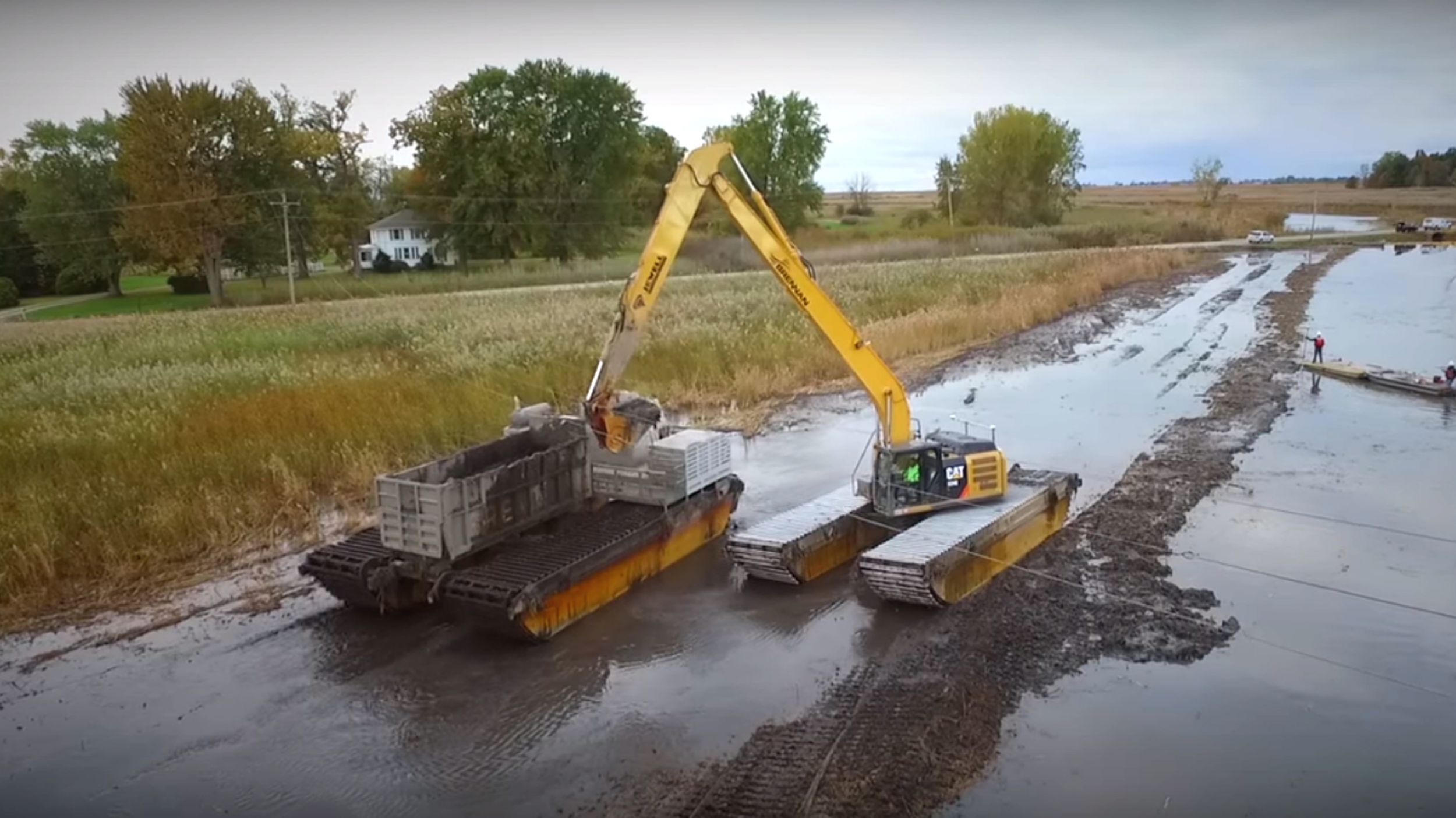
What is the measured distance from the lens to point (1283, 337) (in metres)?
30.4

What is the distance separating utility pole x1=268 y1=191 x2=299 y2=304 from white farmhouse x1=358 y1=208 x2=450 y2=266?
11375 mm

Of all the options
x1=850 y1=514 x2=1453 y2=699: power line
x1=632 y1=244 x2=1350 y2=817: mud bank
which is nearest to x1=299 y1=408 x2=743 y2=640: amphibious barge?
x1=850 y1=514 x2=1453 y2=699: power line

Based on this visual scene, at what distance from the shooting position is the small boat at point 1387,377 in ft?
72.9

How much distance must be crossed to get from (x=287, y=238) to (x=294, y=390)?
2660cm

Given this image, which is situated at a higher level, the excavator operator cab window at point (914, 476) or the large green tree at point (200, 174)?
the large green tree at point (200, 174)

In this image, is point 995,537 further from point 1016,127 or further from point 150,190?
point 1016,127

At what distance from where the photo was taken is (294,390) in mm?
18672

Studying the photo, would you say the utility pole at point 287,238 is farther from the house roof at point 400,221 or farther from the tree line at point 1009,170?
the tree line at point 1009,170

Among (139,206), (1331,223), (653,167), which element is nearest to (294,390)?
(139,206)

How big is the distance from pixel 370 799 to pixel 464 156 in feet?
172

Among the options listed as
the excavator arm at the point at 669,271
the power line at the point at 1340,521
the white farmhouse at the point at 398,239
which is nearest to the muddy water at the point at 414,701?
the excavator arm at the point at 669,271

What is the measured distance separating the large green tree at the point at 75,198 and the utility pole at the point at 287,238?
23.0ft

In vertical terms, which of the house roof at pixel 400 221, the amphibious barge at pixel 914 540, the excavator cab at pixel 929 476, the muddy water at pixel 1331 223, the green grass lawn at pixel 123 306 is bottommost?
the amphibious barge at pixel 914 540

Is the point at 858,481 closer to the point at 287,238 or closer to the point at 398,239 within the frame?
the point at 287,238
